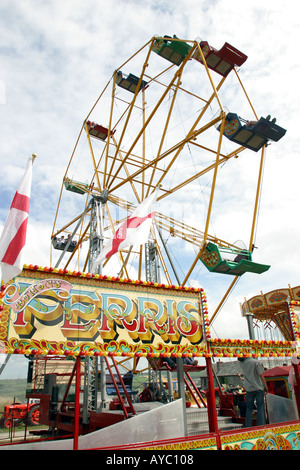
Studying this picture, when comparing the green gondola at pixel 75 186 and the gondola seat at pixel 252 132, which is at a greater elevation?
the green gondola at pixel 75 186

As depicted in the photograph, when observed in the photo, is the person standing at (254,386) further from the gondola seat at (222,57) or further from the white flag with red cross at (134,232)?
the gondola seat at (222,57)

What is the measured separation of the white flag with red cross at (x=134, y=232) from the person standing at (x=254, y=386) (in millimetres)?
3543

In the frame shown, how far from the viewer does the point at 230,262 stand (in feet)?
43.4

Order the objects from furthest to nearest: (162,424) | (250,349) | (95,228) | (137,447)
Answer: (95,228) < (250,349) < (162,424) < (137,447)

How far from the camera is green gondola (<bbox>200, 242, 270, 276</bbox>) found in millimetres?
13172

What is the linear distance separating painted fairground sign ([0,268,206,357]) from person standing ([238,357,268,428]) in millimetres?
1498

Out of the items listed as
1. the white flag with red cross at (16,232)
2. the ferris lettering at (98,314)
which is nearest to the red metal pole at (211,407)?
the ferris lettering at (98,314)

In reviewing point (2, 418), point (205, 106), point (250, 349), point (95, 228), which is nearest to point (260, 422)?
point (250, 349)

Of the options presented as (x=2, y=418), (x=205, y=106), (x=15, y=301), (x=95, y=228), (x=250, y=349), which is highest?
(x=205, y=106)

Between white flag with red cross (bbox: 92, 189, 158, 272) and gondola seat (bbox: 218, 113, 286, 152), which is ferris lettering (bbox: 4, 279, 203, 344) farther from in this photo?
gondola seat (bbox: 218, 113, 286, 152)

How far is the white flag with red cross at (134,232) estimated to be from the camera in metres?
7.27

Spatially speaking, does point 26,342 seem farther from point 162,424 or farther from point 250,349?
point 250,349

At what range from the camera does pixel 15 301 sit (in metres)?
5.51
